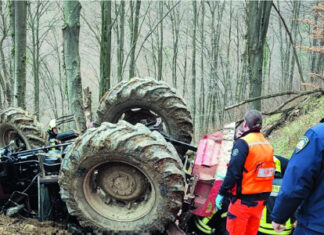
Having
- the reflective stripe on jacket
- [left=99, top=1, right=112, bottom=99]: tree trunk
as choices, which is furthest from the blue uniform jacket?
[left=99, top=1, right=112, bottom=99]: tree trunk

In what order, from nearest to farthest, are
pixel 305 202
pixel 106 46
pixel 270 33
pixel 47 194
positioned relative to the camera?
1. pixel 305 202
2. pixel 47 194
3. pixel 106 46
4. pixel 270 33

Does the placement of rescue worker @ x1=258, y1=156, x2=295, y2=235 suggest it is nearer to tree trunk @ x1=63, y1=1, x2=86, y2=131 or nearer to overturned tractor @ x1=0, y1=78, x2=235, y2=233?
overturned tractor @ x1=0, y1=78, x2=235, y2=233

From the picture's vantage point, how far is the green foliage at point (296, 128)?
677 centimetres

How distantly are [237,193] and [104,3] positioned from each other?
7345 mm

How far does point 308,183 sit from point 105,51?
24.1 feet

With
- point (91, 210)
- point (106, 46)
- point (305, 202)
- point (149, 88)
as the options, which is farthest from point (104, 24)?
point (305, 202)

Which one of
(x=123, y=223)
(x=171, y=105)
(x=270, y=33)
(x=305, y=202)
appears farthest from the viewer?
(x=270, y=33)

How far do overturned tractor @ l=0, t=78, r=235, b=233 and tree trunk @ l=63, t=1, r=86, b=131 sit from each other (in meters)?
1.19

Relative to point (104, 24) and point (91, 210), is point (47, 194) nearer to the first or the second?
point (91, 210)

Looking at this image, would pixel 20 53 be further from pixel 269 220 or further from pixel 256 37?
pixel 269 220

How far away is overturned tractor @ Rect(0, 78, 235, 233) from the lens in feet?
11.1

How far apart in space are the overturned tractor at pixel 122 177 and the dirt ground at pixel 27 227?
0.12m

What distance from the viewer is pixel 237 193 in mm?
3332

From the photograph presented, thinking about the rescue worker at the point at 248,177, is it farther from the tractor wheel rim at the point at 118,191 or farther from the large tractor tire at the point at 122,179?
the tractor wheel rim at the point at 118,191
